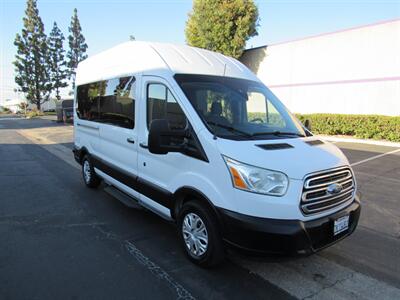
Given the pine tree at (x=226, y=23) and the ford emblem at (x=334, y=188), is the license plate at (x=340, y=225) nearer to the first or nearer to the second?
the ford emblem at (x=334, y=188)

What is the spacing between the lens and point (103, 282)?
3098 mm

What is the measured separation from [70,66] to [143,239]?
54.8 meters

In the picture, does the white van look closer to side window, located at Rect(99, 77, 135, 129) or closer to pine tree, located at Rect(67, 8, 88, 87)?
side window, located at Rect(99, 77, 135, 129)

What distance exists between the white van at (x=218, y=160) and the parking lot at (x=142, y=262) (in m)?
0.36

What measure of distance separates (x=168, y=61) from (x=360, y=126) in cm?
1307

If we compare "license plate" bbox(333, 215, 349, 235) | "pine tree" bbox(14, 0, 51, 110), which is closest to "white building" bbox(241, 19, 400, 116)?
"license plate" bbox(333, 215, 349, 235)

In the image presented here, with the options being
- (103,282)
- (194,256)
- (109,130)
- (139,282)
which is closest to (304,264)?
(194,256)

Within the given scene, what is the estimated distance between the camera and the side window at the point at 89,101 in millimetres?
5896

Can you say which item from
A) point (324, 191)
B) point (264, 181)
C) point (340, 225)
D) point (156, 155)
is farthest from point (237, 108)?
point (340, 225)

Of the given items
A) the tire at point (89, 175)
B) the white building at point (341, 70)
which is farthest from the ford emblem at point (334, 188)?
the white building at point (341, 70)

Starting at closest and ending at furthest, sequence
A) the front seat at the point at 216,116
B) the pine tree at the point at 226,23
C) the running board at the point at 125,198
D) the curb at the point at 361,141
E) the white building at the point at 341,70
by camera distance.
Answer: the front seat at the point at 216,116
the running board at the point at 125,198
the curb at the point at 361,141
the white building at the point at 341,70
the pine tree at the point at 226,23

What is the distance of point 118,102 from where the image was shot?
193 inches

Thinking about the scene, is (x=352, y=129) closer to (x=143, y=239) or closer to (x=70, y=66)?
(x=143, y=239)

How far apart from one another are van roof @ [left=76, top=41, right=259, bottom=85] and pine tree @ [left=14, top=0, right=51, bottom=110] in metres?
49.0
